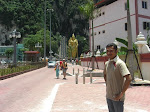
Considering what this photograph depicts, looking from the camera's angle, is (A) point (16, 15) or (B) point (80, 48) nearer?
(A) point (16, 15)

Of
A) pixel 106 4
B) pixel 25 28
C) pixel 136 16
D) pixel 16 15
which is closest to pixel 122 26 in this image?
pixel 136 16

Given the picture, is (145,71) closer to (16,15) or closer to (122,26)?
(122,26)

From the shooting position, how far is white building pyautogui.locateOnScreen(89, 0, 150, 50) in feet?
82.6

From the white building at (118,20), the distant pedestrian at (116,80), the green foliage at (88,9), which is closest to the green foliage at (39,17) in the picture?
the white building at (118,20)

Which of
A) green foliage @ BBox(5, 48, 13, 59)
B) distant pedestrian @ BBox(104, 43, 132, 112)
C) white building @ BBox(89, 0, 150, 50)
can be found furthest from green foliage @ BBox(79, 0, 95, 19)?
green foliage @ BBox(5, 48, 13, 59)

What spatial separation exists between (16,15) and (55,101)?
275ft

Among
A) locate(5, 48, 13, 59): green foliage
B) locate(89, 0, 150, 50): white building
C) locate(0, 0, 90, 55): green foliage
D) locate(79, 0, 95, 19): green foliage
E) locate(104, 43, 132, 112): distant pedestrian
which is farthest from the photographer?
locate(0, 0, 90, 55): green foliage

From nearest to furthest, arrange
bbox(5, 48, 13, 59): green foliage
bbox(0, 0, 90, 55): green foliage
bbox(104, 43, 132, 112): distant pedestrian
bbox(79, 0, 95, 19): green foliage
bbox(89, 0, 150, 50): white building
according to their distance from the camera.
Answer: bbox(104, 43, 132, 112): distant pedestrian
bbox(79, 0, 95, 19): green foliage
bbox(89, 0, 150, 50): white building
bbox(5, 48, 13, 59): green foliage
bbox(0, 0, 90, 55): green foliage

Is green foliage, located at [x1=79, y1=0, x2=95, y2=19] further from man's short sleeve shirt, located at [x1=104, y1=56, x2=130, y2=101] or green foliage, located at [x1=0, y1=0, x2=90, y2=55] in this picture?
green foliage, located at [x1=0, y1=0, x2=90, y2=55]

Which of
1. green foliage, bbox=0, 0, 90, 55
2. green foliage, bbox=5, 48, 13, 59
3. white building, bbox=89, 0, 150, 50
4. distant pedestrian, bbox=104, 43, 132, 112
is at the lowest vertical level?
distant pedestrian, bbox=104, 43, 132, 112

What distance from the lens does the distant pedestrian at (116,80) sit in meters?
2.73

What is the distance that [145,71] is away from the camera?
484 inches

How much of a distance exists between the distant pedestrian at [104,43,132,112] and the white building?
20505mm

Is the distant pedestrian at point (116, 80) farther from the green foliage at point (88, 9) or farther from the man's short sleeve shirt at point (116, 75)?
the green foliage at point (88, 9)
